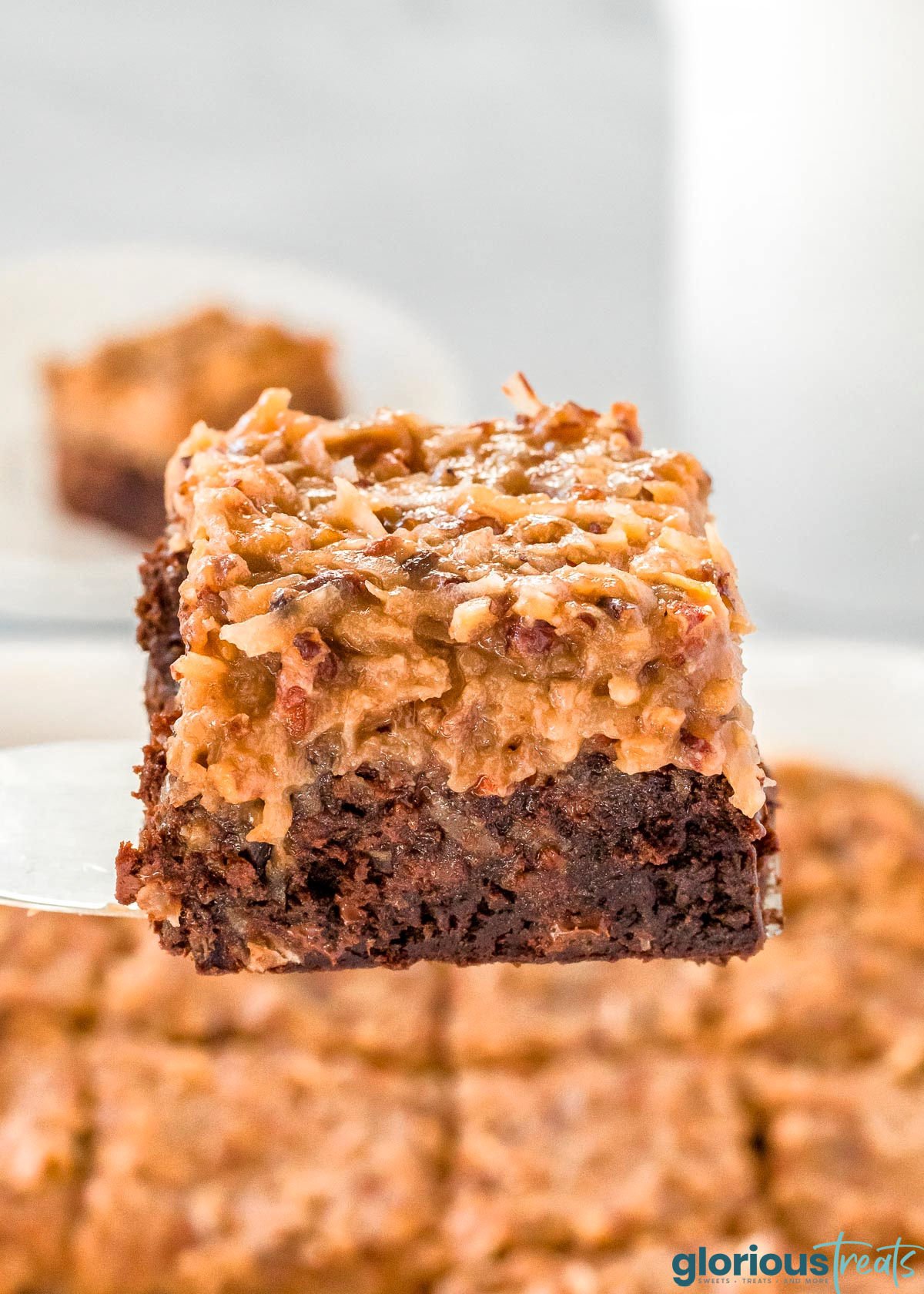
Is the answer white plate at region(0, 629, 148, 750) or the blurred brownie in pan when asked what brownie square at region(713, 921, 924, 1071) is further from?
white plate at region(0, 629, 148, 750)

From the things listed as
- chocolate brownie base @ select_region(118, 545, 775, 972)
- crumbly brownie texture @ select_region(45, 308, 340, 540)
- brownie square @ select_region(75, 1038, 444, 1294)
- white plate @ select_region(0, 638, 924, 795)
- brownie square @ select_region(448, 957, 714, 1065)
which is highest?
crumbly brownie texture @ select_region(45, 308, 340, 540)

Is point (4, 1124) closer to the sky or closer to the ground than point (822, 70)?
closer to the ground

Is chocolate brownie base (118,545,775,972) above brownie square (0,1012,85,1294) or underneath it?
above

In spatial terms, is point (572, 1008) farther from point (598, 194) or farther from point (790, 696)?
point (598, 194)

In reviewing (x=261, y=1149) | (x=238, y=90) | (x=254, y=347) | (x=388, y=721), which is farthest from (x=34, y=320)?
(x=388, y=721)

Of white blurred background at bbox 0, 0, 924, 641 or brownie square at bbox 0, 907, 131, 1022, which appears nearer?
brownie square at bbox 0, 907, 131, 1022

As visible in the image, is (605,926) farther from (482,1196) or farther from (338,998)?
(338,998)

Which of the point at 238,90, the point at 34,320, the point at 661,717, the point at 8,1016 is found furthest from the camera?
the point at 238,90

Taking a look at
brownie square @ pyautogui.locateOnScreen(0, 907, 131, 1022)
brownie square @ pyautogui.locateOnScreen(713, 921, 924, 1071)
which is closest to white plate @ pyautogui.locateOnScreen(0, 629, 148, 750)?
brownie square @ pyautogui.locateOnScreen(0, 907, 131, 1022)
